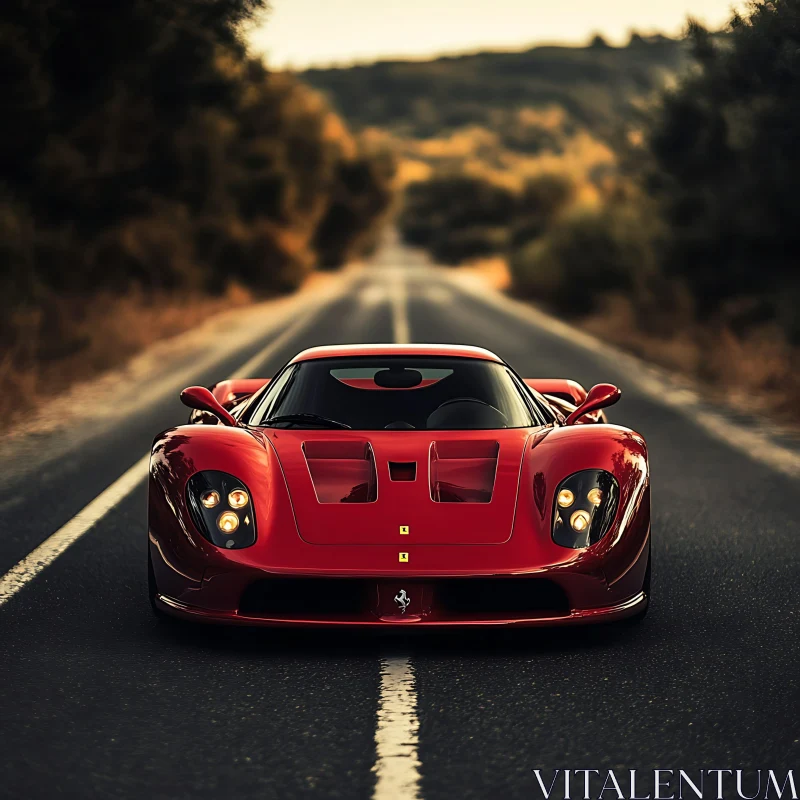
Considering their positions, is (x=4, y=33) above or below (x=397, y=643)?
above

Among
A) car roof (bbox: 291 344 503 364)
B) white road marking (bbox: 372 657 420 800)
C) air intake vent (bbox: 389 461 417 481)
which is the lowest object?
white road marking (bbox: 372 657 420 800)

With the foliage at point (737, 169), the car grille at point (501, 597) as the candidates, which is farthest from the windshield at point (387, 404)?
the foliage at point (737, 169)

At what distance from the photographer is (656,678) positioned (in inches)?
189

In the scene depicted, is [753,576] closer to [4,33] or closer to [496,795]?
[496,795]

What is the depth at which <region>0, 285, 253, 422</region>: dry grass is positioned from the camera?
15008mm

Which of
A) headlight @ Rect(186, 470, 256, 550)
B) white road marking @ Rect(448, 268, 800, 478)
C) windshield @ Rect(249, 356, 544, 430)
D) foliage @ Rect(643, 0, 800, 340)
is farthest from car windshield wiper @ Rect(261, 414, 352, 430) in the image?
foliage @ Rect(643, 0, 800, 340)

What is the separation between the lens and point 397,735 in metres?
4.20

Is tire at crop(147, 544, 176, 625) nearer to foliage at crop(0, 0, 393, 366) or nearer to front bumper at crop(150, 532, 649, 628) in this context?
front bumper at crop(150, 532, 649, 628)

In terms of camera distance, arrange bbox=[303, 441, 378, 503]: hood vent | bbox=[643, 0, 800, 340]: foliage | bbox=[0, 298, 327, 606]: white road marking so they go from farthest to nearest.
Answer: bbox=[643, 0, 800, 340]: foliage
bbox=[0, 298, 327, 606]: white road marking
bbox=[303, 441, 378, 503]: hood vent

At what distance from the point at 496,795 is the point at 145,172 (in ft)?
66.1

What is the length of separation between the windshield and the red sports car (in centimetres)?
16

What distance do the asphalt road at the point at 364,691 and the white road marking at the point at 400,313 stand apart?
1430cm

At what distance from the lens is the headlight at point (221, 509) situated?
16.9 feet

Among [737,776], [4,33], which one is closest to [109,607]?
[737,776]
